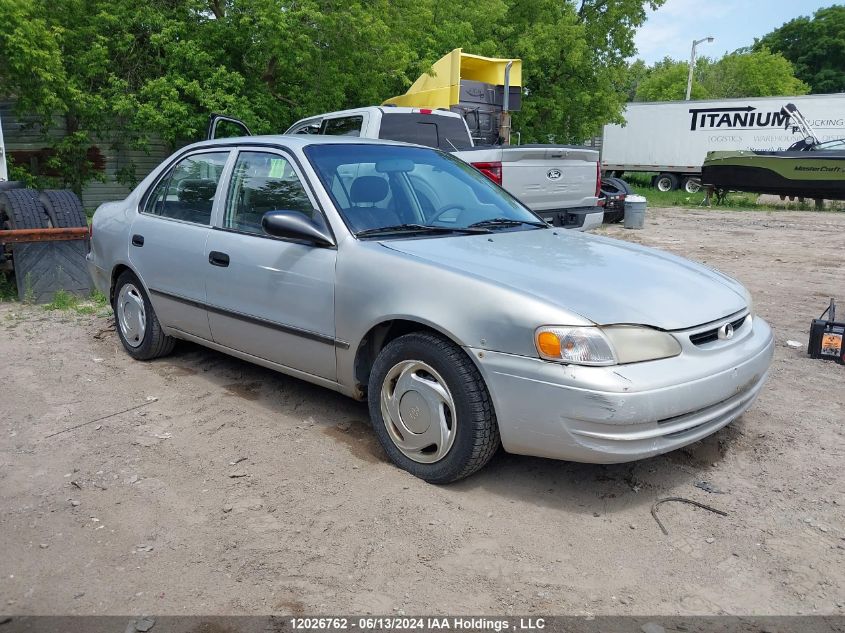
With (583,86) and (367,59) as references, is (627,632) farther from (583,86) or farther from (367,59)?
(583,86)

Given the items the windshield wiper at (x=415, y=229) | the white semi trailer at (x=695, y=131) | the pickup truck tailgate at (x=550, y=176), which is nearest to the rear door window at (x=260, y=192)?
the windshield wiper at (x=415, y=229)

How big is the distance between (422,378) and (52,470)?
193 centimetres

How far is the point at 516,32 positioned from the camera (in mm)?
23266

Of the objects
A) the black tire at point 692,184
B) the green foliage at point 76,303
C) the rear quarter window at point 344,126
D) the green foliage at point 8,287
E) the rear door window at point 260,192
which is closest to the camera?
the rear door window at point 260,192

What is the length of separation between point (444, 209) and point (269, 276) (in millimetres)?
1085

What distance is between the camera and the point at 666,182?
1139 inches

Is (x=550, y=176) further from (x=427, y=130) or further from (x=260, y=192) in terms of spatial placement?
(x=260, y=192)

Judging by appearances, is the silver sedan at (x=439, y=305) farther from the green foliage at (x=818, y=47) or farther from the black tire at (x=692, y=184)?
the green foliage at (x=818, y=47)

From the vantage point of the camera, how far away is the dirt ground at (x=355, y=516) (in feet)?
8.72

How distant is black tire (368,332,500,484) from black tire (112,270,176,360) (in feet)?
8.01

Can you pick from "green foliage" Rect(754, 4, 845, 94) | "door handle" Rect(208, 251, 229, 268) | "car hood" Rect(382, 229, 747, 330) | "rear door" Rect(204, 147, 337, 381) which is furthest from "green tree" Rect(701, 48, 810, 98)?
"door handle" Rect(208, 251, 229, 268)

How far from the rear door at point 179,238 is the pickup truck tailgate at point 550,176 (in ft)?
14.0

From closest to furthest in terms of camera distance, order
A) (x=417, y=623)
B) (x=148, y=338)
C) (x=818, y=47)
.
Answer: (x=417, y=623), (x=148, y=338), (x=818, y=47)

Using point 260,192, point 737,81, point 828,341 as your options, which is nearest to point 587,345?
point 260,192
